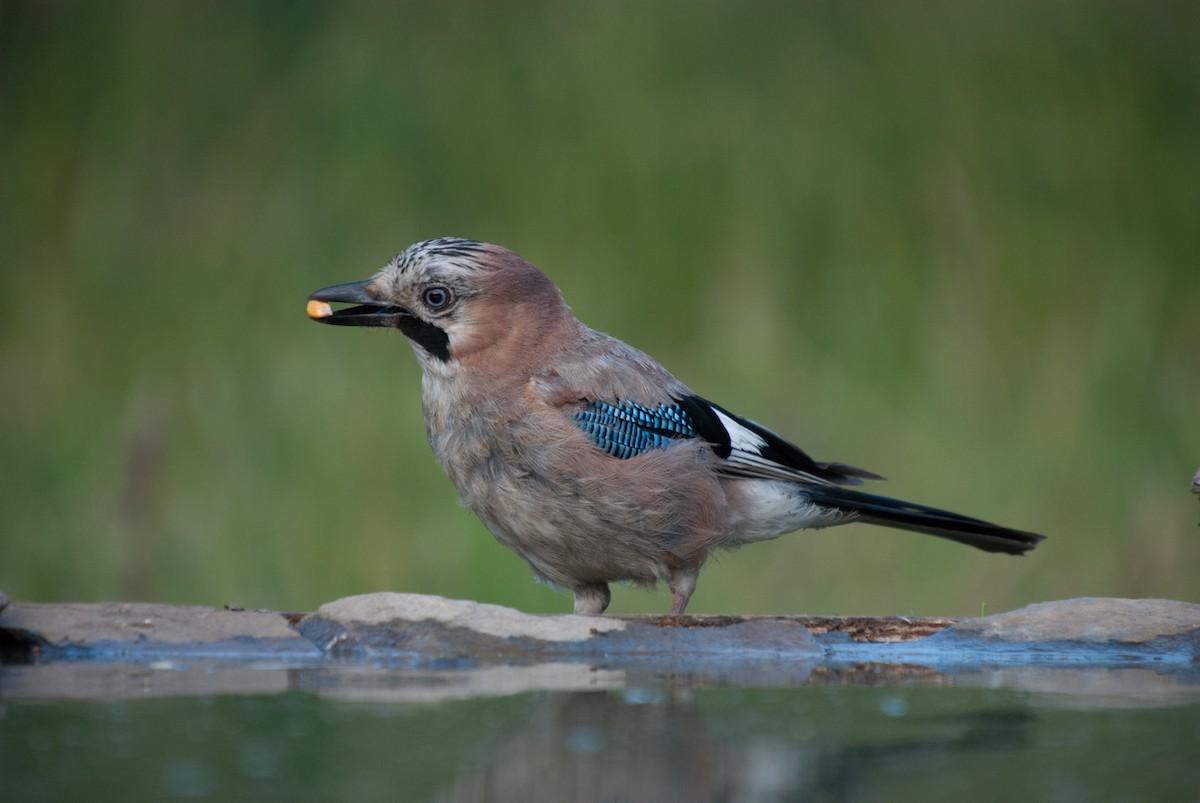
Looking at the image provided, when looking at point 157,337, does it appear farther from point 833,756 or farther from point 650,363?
point 833,756

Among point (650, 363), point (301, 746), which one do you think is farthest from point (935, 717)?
point (650, 363)

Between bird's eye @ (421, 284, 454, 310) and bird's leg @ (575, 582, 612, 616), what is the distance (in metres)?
0.94

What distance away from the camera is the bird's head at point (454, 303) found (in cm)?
392

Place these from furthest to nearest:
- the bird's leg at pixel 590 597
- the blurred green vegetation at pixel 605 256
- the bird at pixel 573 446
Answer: the blurred green vegetation at pixel 605 256, the bird's leg at pixel 590 597, the bird at pixel 573 446

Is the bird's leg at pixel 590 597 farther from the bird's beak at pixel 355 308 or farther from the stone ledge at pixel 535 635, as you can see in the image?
the stone ledge at pixel 535 635

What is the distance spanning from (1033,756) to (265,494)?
4.38 meters

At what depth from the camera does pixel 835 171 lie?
651cm

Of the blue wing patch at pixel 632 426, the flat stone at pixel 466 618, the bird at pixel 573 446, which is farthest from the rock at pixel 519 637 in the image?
the blue wing patch at pixel 632 426

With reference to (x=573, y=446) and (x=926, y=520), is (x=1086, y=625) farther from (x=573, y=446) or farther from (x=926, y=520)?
(x=573, y=446)

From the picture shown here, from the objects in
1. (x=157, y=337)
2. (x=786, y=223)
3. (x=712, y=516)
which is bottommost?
(x=712, y=516)

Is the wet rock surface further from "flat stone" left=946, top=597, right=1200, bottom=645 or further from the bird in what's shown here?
the bird

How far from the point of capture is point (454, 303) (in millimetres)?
3982

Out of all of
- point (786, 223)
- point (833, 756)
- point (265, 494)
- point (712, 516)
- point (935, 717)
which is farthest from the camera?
point (786, 223)

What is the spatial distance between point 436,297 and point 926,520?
158 centimetres
